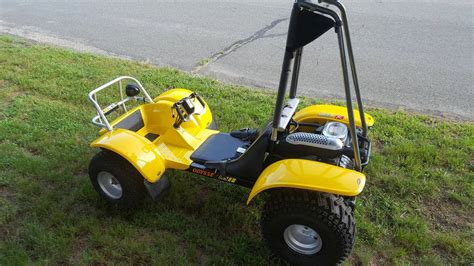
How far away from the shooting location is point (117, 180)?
3092 mm

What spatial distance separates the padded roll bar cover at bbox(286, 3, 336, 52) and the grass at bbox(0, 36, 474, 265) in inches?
58.0

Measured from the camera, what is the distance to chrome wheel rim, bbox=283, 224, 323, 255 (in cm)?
267

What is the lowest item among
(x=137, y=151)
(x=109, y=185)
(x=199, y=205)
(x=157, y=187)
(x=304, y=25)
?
(x=199, y=205)

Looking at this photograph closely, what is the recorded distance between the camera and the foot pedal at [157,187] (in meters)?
3.02

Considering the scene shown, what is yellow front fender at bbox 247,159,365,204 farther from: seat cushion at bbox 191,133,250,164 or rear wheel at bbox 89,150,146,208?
rear wheel at bbox 89,150,146,208

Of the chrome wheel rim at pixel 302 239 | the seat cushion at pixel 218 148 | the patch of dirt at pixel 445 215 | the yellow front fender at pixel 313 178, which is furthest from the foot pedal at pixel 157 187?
the patch of dirt at pixel 445 215

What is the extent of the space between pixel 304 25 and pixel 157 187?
5.30ft

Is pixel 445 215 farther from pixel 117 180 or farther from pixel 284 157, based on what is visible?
pixel 117 180

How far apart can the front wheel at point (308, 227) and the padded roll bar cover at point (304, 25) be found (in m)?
0.94

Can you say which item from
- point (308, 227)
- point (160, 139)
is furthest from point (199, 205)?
point (308, 227)

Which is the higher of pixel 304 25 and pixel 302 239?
pixel 304 25

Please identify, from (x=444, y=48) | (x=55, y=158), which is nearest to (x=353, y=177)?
(x=55, y=158)

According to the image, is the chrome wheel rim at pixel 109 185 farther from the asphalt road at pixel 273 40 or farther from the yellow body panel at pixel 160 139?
the asphalt road at pixel 273 40

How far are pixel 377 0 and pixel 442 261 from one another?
7.49 meters
